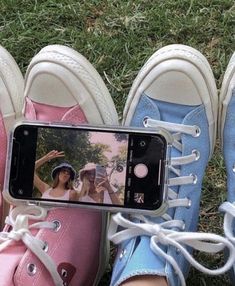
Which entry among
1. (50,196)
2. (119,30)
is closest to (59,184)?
(50,196)

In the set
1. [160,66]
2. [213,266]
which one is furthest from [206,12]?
[213,266]

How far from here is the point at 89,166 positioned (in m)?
1.24

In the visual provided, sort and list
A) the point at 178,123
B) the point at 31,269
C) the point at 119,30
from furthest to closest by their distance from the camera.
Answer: the point at 119,30 < the point at 178,123 < the point at 31,269

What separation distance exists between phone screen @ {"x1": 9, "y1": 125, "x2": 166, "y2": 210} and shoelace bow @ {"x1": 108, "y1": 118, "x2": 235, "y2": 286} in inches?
1.4

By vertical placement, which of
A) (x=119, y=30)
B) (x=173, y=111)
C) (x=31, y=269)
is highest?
(x=119, y=30)

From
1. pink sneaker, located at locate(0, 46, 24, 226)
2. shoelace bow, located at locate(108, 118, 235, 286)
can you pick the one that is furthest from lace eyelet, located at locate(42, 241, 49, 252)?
pink sneaker, located at locate(0, 46, 24, 226)

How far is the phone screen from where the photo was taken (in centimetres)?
123

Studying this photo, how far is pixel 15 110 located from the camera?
55.3 inches

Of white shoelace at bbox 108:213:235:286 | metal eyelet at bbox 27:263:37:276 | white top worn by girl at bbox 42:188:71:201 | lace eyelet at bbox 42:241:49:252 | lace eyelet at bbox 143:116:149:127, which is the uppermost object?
lace eyelet at bbox 143:116:149:127

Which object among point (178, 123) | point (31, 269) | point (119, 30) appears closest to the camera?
point (31, 269)

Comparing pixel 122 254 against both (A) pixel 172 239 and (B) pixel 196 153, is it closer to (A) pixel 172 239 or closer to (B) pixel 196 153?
(A) pixel 172 239

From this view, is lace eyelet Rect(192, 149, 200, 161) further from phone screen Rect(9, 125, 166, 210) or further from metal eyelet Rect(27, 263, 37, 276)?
Result: metal eyelet Rect(27, 263, 37, 276)

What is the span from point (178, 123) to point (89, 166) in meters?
0.19

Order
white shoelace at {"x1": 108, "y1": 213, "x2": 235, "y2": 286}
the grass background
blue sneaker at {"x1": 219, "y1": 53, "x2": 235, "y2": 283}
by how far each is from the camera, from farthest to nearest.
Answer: the grass background, blue sneaker at {"x1": 219, "y1": 53, "x2": 235, "y2": 283}, white shoelace at {"x1": 108, "y1": 213, "x2": 235, "y2": 286}
